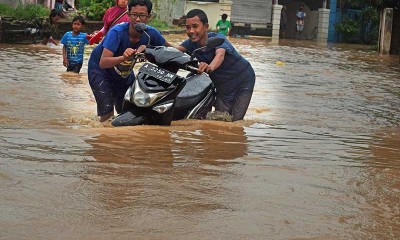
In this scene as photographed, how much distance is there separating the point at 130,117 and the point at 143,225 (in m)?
2.94

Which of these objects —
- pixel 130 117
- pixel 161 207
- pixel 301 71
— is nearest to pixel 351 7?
pixel 301 71

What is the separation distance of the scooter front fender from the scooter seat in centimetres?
57

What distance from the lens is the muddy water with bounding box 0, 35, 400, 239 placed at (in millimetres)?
3848

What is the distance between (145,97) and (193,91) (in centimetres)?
94

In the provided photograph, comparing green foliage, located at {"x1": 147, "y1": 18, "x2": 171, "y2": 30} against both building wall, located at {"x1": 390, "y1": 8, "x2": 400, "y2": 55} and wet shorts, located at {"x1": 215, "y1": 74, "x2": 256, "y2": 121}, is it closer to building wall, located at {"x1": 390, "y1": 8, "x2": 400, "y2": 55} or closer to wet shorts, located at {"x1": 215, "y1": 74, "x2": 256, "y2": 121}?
building wall, located at {"x1": 390, "y1": 8, "x2": 400, "y2": 55}

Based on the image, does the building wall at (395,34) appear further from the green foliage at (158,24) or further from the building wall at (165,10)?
the building wall at (165,10)

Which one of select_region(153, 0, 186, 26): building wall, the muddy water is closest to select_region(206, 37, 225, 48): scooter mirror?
the muddy water

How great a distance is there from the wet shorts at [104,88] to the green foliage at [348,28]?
31535 millimetres

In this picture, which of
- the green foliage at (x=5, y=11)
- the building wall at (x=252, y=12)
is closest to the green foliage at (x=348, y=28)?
the building wall at (x=252, y=12)

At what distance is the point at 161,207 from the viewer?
13.5 feet

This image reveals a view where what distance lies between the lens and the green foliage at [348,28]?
37.8 meters

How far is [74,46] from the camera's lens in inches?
498

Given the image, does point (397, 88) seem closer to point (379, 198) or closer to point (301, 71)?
point (301, 71)

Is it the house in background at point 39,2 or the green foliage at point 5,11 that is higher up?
the house in background at point 39,2
